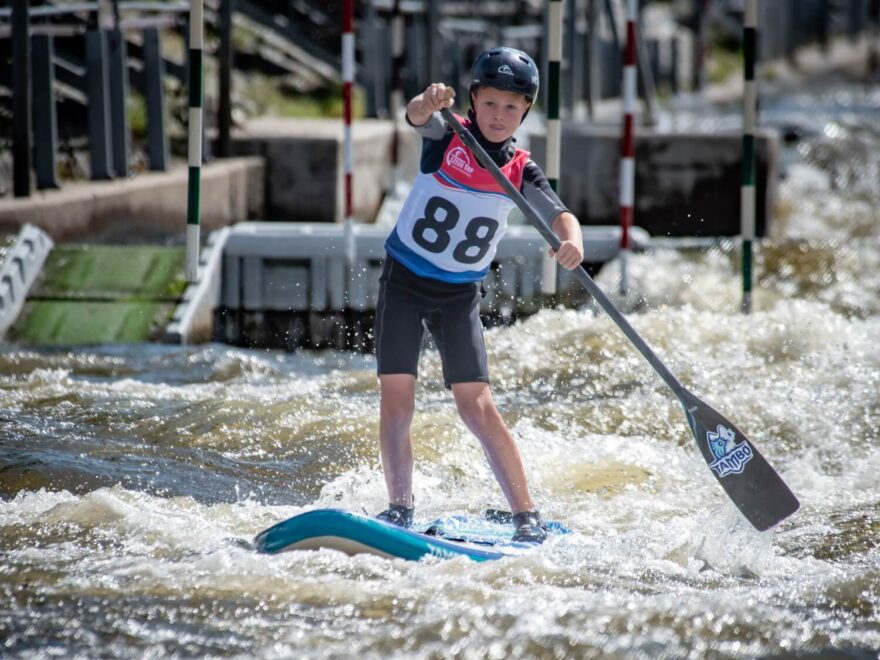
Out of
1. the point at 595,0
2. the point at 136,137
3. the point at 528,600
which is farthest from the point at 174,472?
the point at 595,0

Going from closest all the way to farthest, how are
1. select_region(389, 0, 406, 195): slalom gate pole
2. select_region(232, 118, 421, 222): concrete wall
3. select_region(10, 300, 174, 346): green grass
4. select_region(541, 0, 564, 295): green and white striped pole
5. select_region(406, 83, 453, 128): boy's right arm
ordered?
select_region(406, 83, 453, 128): boy's right arm → select_region(541, 0, 564, 295): green and white striped pole → select_region(10, 300, 174, 346): green grass → select_region(232, 118, 421, 222): concrete wall → select_region(389, 0, 406, 195): slalom gate pole

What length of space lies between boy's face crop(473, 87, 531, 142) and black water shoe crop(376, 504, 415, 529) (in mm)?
1187

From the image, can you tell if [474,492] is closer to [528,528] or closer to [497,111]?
[528,528]

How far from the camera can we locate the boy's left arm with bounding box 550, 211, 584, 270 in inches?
169

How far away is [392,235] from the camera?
14.8ft

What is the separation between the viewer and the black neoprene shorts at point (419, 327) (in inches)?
174

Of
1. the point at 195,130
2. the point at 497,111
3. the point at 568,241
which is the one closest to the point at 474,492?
the point at 568,241

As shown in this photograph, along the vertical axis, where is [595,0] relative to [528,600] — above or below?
above

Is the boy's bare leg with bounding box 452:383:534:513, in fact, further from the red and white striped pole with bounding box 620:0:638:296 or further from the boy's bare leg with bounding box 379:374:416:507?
the red and white striped pole with bounding box 620:0:638:296

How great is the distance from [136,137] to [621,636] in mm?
7469

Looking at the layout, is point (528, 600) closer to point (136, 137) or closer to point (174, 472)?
point (174, 472)

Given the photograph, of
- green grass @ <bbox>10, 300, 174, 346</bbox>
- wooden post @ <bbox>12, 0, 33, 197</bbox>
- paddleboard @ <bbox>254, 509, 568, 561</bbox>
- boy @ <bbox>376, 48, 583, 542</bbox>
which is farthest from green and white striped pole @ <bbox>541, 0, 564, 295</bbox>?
wooden post @ <bbox>12, 0, 33, 197</bbox>

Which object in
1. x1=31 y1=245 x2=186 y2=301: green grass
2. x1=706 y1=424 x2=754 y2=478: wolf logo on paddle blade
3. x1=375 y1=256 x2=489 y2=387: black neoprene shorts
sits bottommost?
x1=31 y1=245 x2=186 y2=301: green grass

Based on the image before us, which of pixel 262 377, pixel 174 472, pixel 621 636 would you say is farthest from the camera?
pixel 262 377
